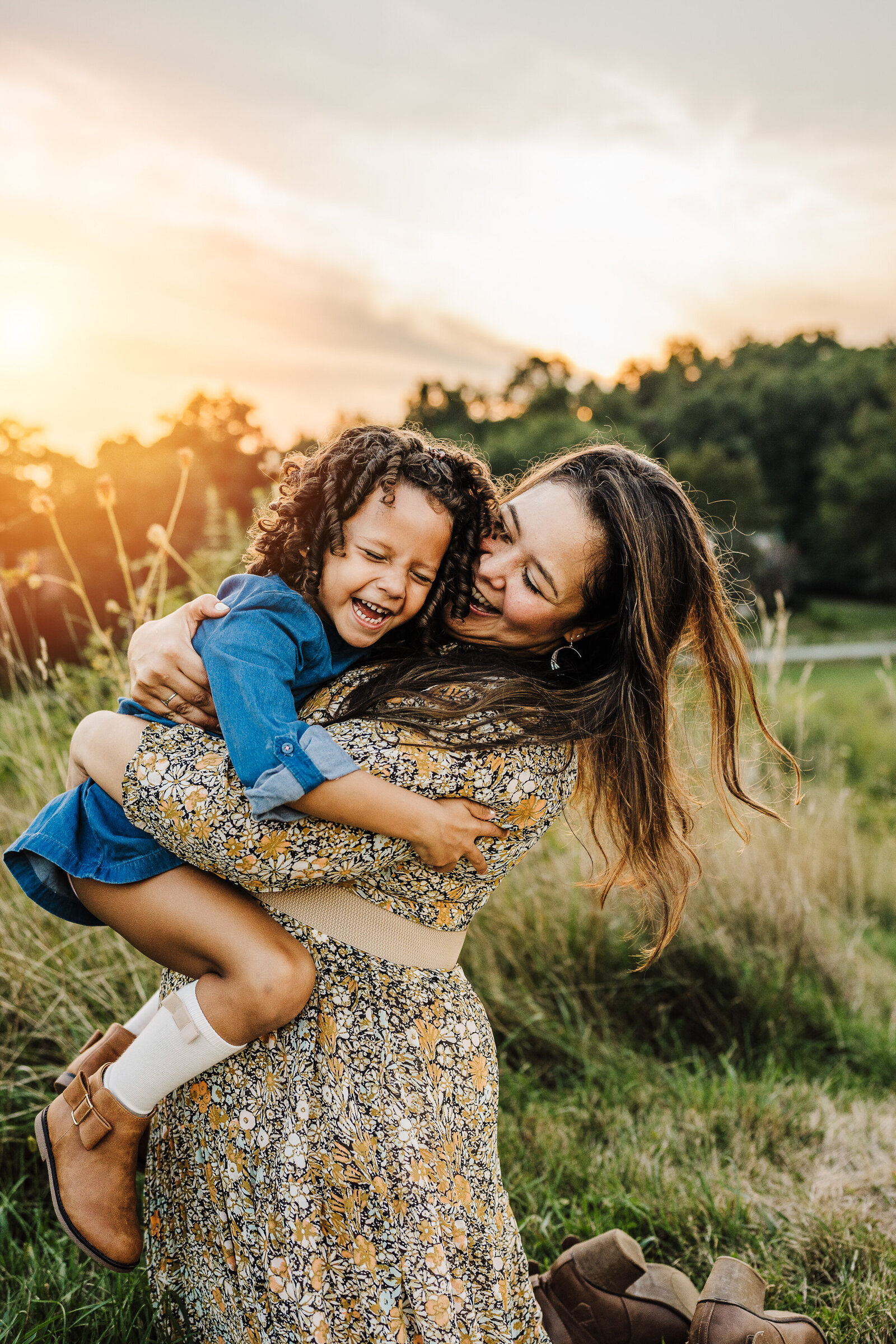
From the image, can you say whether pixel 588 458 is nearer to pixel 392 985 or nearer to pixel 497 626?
pixel 497 626

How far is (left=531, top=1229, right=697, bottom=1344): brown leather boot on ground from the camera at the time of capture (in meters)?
1.84

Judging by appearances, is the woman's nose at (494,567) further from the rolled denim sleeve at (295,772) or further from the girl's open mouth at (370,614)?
the rolled denim sleeve at (295,772)

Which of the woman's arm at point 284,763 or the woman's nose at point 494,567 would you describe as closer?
the woman's arm at point 284,763

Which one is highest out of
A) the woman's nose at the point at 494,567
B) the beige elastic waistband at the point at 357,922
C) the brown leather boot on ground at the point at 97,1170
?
the woman's nose at the point at 494,567

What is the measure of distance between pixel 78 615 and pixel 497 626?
2783mm

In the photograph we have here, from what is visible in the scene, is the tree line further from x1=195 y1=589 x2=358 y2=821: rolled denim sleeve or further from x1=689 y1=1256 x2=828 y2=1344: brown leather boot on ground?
x1=689 y1=1256 x2=828 y2=1344: brown leather boot on ground

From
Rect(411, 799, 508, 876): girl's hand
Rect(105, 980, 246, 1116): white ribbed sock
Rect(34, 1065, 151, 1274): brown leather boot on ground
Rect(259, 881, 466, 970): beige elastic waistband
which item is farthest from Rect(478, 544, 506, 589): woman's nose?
Rect(34, 1065, 151, 1274): brown leather boot on ground

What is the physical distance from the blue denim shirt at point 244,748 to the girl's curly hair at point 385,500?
0.16m

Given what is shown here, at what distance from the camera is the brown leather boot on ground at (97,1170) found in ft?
5.31

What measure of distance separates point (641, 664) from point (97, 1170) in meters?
1.44

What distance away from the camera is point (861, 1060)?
329cm

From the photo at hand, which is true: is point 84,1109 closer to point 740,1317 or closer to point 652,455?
point 740,1317

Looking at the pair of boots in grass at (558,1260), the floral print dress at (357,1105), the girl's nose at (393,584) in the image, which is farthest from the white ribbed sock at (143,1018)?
the girl's nose at (393,584)

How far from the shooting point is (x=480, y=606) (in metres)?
1.96
